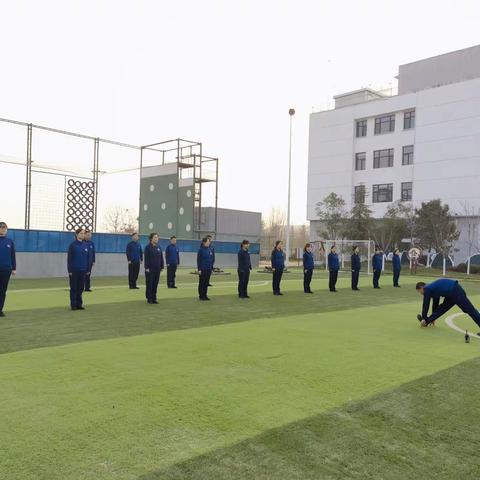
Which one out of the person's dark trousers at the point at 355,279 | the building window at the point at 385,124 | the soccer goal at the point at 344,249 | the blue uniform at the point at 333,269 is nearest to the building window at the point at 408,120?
the building window at the point at 385,124

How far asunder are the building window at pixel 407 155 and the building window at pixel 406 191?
6.87ft

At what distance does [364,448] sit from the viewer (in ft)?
13.4

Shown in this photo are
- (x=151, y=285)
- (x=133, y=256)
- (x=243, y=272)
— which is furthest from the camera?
(x=133, y=256)

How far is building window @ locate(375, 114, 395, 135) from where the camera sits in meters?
52.2

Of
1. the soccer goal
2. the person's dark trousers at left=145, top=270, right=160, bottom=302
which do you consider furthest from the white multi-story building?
the person's dark trousers at left=145, top=270, right=160, bottom=302

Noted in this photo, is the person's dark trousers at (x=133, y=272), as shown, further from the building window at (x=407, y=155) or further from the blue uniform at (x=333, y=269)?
the building window at (x=407, y=155)

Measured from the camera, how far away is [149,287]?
13.2 m

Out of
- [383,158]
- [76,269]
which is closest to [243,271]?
[76,269]

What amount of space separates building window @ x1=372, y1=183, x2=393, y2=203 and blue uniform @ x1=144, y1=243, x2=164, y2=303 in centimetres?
4222

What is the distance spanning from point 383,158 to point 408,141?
126 inches

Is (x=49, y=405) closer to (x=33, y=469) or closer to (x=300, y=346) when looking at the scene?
(x=33, y=469)

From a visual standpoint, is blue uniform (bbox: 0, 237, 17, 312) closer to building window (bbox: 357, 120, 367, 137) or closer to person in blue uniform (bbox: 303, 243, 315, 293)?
person in blue uniform (bbox: 303, 243, 315, 293)

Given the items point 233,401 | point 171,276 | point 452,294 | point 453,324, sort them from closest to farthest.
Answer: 1. point 233,401
2. point 452,294
3. point 453,324
4. point 171,276

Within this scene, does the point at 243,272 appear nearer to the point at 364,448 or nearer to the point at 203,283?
the point at 203,283
